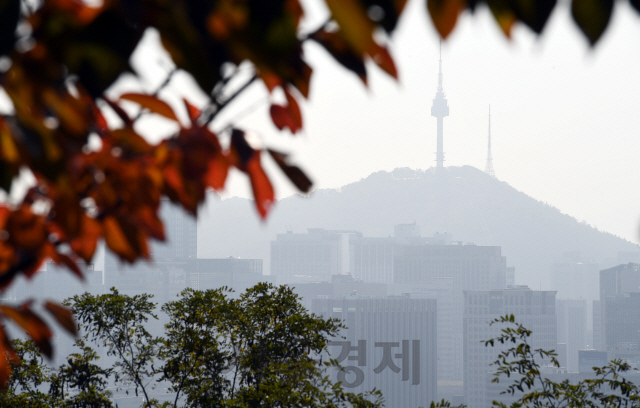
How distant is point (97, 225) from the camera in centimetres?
83

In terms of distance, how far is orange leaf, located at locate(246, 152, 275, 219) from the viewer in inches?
33.7

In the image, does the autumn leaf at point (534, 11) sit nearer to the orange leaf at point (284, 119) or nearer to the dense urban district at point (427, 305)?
the orange leaf at point (284, 119)

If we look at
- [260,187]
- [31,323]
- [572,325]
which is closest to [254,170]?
[260,187]

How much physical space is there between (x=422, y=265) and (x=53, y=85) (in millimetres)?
175374

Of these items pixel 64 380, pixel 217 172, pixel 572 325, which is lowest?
pixel 64 380

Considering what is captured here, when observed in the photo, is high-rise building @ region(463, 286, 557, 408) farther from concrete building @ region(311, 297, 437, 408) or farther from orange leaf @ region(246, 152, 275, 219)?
orange leaf @ region(246, 152, 275, 219)

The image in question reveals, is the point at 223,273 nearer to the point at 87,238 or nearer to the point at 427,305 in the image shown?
the point at 427,305

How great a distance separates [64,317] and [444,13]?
0.76 m

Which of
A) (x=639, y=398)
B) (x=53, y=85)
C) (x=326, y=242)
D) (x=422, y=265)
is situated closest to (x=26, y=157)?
(x=53, y=85)

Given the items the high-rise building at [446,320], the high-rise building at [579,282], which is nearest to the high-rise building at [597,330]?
the high-rise building at [446,320]

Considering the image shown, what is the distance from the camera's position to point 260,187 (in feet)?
2.82

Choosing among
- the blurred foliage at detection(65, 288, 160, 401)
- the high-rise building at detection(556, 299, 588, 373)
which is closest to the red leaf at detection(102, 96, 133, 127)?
the blurred foliage at detection(65, 288, 160, 401)

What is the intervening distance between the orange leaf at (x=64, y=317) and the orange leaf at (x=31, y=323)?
0.02 m

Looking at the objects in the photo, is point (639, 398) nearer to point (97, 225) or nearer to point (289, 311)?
point (289, 311)
